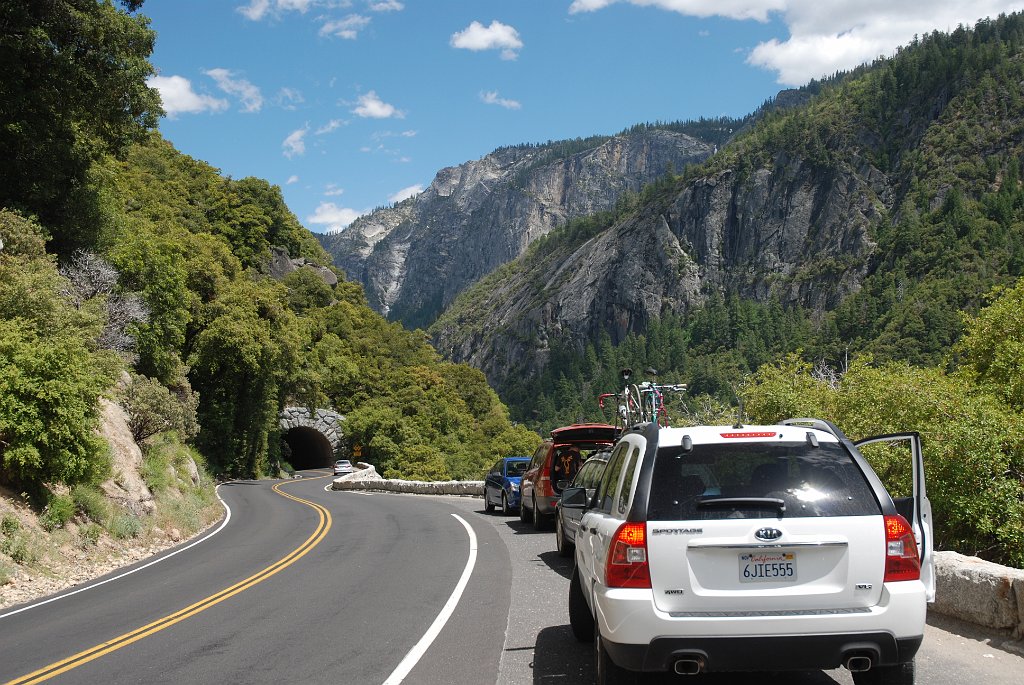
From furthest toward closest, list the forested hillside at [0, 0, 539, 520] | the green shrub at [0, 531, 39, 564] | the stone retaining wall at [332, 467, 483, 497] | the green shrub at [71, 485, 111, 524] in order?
the stone retaining wall at [332, 467, 483, 497] < the green shrub at [71, 485, 111, 524] < the forested hillside at [0, 0, 539, 520] < the green shrub at [0, 531, 39, 564]

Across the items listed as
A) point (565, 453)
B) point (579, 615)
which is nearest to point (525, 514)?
point (565, 453)

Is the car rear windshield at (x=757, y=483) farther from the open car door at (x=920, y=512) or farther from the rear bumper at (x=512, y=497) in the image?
the rear bumper at (x=512, y=497)

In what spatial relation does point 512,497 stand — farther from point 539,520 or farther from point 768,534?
point 768,534

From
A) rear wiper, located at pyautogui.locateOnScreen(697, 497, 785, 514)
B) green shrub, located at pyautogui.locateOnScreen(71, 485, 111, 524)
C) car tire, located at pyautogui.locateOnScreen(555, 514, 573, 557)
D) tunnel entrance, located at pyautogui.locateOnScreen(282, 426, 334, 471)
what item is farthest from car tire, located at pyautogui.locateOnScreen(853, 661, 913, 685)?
tunnel entrance, located at pyautogui.locateOnScreen(282, 426, 334, 471)

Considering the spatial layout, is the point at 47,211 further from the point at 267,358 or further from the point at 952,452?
the point at 952,452

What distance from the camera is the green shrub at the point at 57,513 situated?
53.6 feet

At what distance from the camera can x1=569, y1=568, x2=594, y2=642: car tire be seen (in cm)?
714

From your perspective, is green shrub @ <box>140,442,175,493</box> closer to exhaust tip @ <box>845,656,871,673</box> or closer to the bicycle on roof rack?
the bicycle on roof rack

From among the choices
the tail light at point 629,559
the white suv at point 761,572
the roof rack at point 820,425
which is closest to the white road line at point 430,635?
the white suv at point 761,572

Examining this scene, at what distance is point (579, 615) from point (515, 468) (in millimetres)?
16351

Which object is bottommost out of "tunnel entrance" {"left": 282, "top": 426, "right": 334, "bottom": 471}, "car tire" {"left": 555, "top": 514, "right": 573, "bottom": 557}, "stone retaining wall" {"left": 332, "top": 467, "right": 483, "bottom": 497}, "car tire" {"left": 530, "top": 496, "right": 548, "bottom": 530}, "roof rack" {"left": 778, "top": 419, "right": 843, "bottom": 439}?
"tunnel entrance" {"left": 282, "top": 426, "right": 334, "bottom": 471}

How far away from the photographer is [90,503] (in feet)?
60.1

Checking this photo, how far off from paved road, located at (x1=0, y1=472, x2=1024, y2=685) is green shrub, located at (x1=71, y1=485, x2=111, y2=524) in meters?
2.53

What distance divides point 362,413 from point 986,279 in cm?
10479
